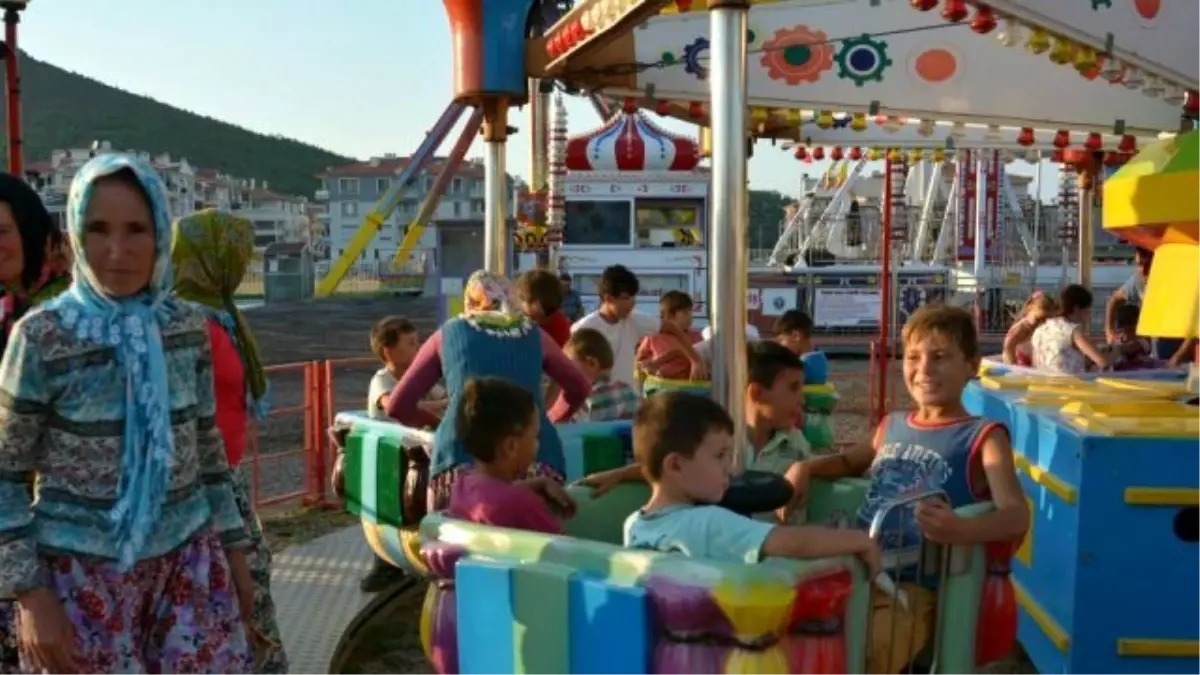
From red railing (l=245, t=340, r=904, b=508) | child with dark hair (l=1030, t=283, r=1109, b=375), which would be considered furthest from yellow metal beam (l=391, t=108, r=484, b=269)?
child with dark hair (l=1030, t=283, r=1109, b=375)

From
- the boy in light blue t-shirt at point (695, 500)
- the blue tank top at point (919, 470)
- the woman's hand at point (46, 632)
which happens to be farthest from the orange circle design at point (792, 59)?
the woman's hand at point (46, 632)

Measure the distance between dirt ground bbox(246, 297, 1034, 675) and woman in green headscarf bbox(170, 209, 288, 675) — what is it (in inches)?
54.9

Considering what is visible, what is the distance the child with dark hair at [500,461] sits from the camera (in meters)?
2.88

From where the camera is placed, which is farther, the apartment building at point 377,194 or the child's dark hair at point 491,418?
the apartment building at point 377,194

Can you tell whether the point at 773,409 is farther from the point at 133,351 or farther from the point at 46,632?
the point at 46,632

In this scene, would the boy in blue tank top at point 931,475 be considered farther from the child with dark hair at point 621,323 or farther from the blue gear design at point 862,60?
the blue gear design at point 862,60

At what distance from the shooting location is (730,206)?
10.9 ft

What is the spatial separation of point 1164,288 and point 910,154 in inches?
254

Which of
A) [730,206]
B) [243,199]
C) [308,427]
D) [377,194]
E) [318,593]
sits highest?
[243,199]

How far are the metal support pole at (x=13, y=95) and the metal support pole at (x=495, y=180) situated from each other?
211 centimetres

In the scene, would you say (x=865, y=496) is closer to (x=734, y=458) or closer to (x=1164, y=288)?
(x=734, y=458)

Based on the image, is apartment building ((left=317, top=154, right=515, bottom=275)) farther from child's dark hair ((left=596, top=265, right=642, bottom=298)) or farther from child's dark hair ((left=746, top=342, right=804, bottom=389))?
child's dark hair ((left=746, top=342, right=804, bottom=389))

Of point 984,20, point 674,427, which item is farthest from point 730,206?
point 984,20

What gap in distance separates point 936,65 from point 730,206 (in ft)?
14.2
